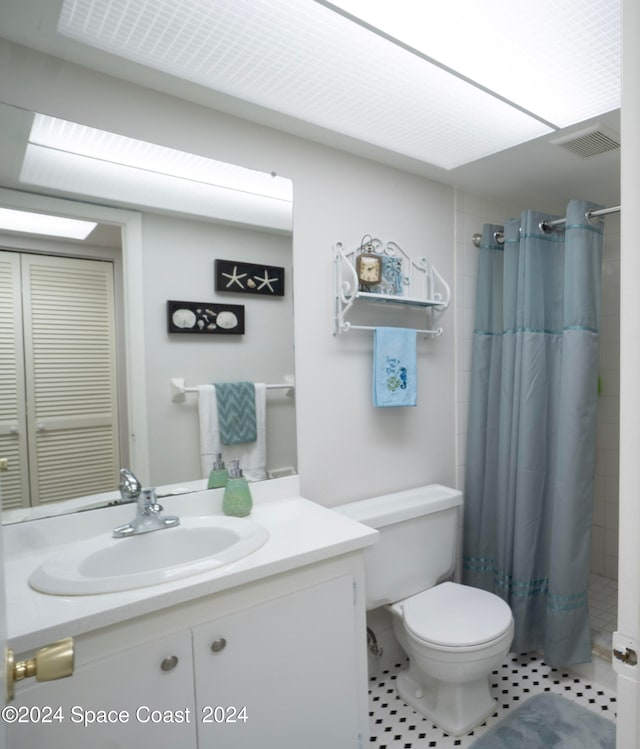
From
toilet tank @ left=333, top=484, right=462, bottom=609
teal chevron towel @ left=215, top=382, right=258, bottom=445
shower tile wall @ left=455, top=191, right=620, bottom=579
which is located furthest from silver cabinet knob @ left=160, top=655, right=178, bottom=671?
shower tile wall @ left=455, top=191, right=620, bottom=579

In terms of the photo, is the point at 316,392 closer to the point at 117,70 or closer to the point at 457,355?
the point at 457,355

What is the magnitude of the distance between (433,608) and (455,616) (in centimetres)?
9

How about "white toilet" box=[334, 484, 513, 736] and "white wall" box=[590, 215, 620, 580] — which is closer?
"white toilet" box=[334, 484, 513, 736]

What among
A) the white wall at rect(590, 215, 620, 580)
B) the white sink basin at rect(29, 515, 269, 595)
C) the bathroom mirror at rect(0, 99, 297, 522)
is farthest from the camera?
the white wall at rect(590, 215, 620, 580)

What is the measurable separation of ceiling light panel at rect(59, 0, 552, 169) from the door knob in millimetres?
1354

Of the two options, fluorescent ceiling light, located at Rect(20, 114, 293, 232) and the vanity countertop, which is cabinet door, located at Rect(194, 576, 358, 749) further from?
fluorescent ceiling light, located at Rect(20, 114, 293, 232)

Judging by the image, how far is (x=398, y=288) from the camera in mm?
2051

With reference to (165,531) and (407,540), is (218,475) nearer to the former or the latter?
(165,531)

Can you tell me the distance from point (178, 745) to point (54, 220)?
4.67ft

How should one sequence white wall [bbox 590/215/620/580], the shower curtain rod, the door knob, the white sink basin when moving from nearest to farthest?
the door knob
the white sink basin
the shower curtain rod
white wall [bbox 590/215/620/580]

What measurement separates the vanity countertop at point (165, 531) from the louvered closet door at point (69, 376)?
10 cm

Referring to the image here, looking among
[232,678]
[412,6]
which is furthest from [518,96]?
[232,678]

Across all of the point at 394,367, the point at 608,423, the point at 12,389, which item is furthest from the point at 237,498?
the point at 608,423

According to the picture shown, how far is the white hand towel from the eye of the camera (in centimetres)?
162
